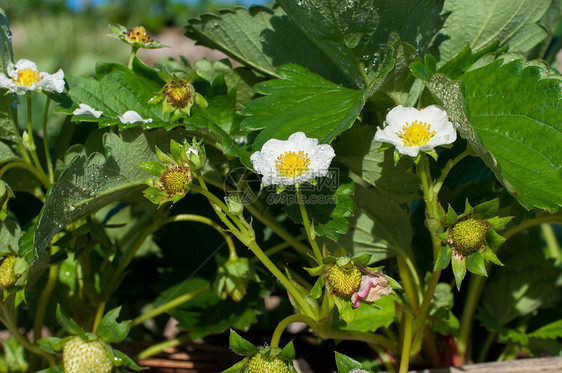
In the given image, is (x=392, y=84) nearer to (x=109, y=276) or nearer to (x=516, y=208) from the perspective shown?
(x=516, y=208)

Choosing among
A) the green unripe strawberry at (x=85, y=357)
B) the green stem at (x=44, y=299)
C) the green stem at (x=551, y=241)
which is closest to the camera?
the green unripe strawberry at (x=85, y=357)

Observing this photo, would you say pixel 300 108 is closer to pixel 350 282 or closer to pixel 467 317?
pixel 350 282

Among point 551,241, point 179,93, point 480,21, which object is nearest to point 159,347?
point 179,93

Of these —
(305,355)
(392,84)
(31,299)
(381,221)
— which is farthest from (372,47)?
(31,299)

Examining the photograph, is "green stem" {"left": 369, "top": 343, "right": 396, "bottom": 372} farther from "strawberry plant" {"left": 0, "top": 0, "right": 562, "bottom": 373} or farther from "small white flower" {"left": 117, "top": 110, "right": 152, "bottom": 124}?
"small white flower" {"left": 117, "top": 110, "right": 152, "bottom": 124}

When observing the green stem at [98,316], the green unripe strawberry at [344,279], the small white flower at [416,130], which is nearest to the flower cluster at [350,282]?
the green unripe strawberry at [344,279]

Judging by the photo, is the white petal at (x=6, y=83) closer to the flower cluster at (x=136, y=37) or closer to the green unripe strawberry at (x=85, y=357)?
the flower cluster at (x=136, y=37)
